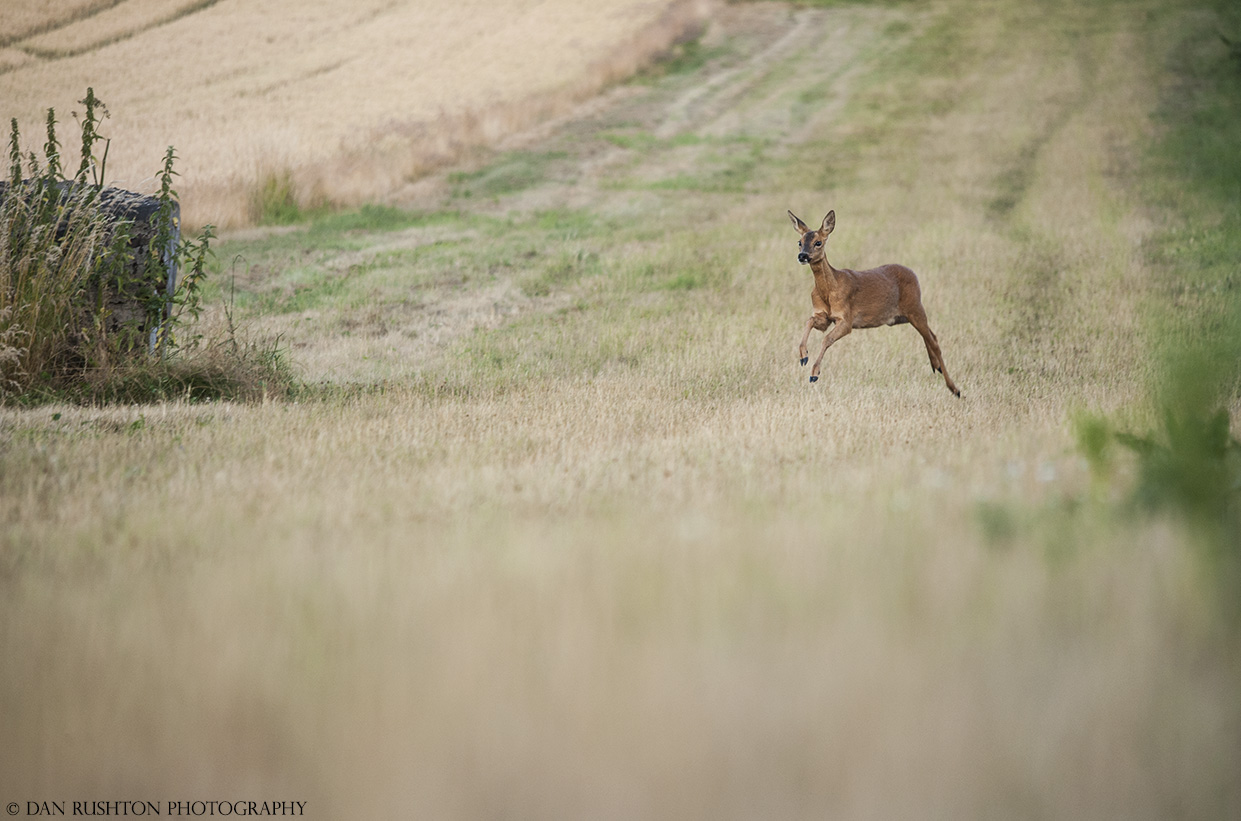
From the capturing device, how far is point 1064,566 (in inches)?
161

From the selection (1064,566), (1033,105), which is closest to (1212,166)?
(1033,105)

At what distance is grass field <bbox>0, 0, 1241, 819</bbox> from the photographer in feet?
9.80

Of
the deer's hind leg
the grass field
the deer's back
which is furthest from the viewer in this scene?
the deer's hind leg

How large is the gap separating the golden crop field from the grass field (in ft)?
27.0

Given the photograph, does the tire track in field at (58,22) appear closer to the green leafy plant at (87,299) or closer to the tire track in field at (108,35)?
the tire track in field at (108,35)

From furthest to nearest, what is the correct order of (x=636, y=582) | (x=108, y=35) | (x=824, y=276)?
(x=108, y=35) → (x=824, y=276) → (x=636, y=582)

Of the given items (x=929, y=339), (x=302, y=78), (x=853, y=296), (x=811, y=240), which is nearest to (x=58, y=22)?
(x=302, y=78)

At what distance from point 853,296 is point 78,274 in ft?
21.2

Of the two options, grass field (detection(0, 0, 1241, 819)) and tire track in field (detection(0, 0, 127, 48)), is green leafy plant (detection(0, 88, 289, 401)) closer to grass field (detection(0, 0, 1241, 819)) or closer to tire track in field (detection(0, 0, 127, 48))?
grass field (detection(0, 0, 1241, 819))

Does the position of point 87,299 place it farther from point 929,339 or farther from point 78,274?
point 929,339

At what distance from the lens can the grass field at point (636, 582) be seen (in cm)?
299

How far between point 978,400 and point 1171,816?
5.79m

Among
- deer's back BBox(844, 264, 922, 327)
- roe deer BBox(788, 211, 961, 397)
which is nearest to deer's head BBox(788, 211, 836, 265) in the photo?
roe deer BBox(788, 211, 961, 397)

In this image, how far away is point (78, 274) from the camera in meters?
8.44
